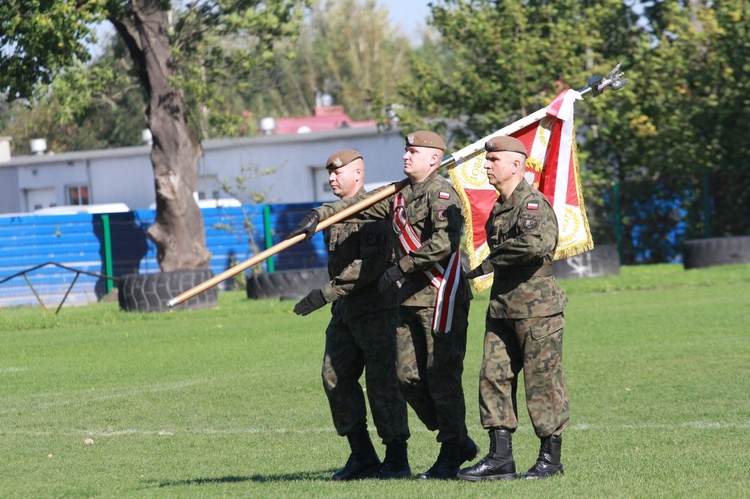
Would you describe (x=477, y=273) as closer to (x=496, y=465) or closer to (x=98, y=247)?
(x=496, y=465)

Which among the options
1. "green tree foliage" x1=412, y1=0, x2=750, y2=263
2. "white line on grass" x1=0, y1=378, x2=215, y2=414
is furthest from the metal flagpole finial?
"green tree foliage" x1=412, y1=0, x2=750, y2=263

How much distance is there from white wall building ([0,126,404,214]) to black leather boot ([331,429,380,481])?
98.8 ft

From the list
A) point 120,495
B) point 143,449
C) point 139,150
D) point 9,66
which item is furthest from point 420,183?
point 139,150

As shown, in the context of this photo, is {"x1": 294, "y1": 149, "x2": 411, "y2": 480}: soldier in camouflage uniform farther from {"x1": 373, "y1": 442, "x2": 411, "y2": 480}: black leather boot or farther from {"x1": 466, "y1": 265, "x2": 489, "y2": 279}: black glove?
{"x1": 466, "y1": 265, "x2": 489, "y2": 279}: black glove

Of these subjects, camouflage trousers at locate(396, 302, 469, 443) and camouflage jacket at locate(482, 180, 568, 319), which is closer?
camouflage jacket at locate(482, 180, 568, 319)

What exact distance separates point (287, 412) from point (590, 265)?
15.7 m

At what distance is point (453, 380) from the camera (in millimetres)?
7105

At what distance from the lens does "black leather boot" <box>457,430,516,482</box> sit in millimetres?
6832

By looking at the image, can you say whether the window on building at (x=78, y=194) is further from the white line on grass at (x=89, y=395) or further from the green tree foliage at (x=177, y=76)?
the white line on grass at (x=89, y=395)

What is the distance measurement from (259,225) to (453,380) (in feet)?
82.1

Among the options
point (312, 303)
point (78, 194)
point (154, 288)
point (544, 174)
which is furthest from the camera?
point (78, 194)

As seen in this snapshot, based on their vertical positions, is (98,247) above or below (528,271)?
below

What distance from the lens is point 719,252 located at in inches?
989

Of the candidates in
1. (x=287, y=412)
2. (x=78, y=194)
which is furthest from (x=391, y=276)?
(x=78, y=194)
